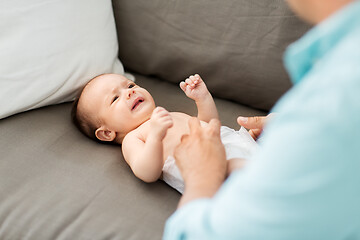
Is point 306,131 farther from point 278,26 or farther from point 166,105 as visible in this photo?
point 166,105

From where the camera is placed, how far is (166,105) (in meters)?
1.46

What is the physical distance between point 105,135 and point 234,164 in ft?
1.53

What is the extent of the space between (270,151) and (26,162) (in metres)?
0.82

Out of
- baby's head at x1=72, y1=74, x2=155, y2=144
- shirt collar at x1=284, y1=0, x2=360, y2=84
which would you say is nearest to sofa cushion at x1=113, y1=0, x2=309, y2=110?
baby's head at x1=72, y1=74, x2=155, y2=144

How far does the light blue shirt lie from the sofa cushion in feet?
2.42

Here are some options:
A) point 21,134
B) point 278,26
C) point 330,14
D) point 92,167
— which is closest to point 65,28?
point 21,134

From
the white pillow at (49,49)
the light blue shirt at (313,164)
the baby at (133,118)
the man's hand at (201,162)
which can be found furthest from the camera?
the white pillow at (49,49)

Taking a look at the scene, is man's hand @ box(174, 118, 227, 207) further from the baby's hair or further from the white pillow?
the white pillow

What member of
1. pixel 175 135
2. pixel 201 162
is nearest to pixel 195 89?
pixel 175 135

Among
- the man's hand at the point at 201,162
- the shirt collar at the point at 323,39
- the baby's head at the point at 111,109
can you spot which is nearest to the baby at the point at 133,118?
the baby's head at the point at 111,109

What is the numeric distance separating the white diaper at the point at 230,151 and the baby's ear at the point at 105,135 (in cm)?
25

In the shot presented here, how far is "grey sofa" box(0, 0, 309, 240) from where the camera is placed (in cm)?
104

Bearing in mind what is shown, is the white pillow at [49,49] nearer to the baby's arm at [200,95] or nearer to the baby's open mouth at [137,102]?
the baby's open mouth at [137,102]

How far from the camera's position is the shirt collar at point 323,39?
54cm
